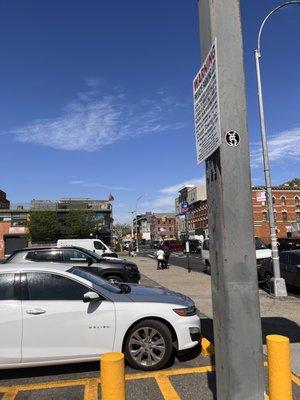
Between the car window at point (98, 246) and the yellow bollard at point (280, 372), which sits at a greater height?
the car window at point (98, 246)

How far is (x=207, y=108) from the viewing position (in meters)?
3.93

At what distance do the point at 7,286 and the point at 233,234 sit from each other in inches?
154

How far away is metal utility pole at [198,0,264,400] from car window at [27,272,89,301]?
312 cm

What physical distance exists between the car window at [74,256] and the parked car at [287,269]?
20.6 ft

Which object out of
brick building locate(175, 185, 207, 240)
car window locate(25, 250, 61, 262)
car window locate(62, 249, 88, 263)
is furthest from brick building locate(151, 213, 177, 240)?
car window locate(25, 250, 61, 262)

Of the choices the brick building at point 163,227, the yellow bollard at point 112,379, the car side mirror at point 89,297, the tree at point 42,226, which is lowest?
the yellow bollard at point 112,379

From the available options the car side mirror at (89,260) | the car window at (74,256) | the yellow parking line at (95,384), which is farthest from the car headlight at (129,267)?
the yellow parking line at (95,384)

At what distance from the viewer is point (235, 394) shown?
11.6 feet

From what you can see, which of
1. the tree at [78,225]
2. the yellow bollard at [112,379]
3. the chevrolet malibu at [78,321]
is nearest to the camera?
the yellow bollard at [112,379]

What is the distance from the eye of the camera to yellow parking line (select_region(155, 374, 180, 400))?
213 inches

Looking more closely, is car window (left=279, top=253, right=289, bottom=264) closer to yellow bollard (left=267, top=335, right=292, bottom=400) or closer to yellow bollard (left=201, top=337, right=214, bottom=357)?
yellow bollard (left=201, top=337, right=214, bottom=357)

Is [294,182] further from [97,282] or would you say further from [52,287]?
[52,287]

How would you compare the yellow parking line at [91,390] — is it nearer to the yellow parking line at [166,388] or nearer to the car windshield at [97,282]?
the yellow parking line at [166,388]

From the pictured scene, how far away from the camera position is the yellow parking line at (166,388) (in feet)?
17.7
